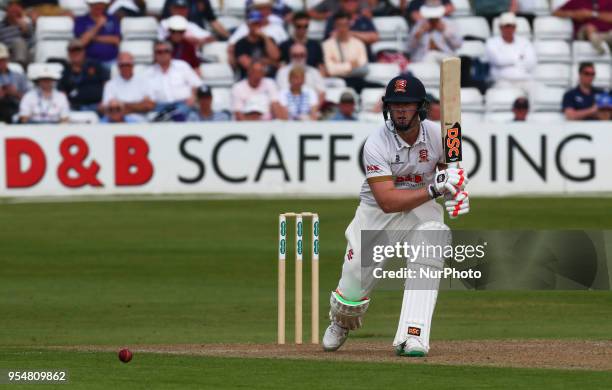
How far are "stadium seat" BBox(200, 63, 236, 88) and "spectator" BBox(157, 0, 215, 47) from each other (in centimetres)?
45

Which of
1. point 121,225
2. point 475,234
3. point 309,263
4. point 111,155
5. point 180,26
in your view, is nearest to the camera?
point 475,234

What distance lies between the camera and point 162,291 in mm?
14680

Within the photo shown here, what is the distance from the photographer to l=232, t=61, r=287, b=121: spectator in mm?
20797

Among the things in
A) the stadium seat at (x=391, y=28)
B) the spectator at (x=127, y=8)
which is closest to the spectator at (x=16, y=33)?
the spectator at (x=127, y=8)

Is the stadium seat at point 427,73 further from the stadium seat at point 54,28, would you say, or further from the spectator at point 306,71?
the stadium seat at point 54,28

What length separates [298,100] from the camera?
20.9 m

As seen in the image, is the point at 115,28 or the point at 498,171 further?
the point at 115,28

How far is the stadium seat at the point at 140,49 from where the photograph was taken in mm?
22188

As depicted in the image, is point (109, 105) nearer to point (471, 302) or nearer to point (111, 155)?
point (111, 155)

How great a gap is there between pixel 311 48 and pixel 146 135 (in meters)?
3.01

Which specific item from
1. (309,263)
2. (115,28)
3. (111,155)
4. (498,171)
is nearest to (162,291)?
(309,263)

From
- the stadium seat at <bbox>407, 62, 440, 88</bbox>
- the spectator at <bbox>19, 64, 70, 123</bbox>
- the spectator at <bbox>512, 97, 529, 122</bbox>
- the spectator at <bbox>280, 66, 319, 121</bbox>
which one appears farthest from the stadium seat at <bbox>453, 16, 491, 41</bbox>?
the spectator at <bbox>19, 64, 70, 123</bbox>

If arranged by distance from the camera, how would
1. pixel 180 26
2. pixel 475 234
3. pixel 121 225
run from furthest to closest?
pixel 180 26, pixel 121 225, pixel 475 234

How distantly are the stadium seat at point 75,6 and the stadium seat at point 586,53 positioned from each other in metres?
7.21
